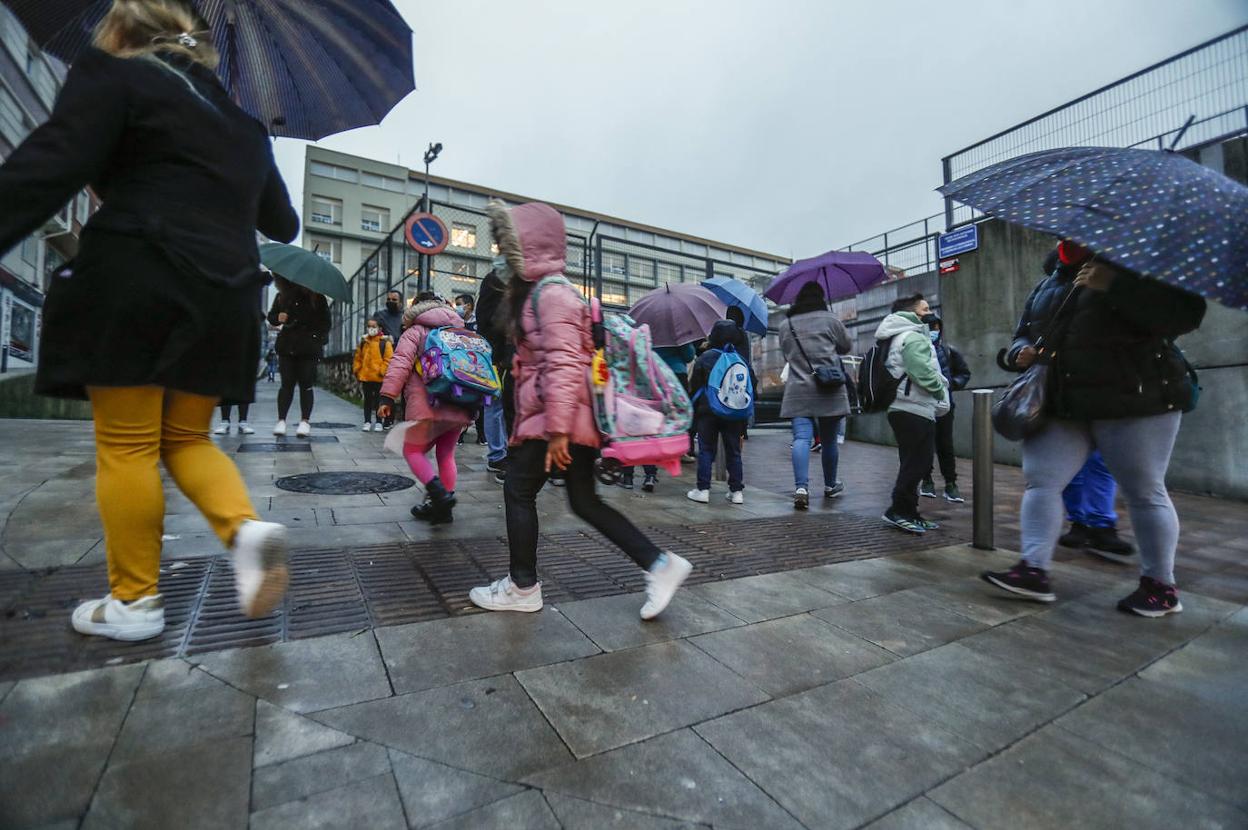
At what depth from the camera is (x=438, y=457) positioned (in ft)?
13.4

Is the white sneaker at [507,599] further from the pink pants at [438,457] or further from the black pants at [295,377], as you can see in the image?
the black pants at [295,377]

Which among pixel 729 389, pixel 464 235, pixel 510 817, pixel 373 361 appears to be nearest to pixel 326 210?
pixel 464 235

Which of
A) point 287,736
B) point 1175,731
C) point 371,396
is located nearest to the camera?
point 287,736

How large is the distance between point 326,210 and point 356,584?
45.4 m

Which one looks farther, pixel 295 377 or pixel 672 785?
pixel 295 377

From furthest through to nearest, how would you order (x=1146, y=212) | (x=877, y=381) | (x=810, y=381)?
(x=810, y=381), (x=877, y=381), (x=1146, y=212)

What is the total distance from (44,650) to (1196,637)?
170 inches

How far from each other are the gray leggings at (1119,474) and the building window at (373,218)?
152ft

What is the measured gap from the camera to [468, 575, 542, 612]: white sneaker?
8.21 feet

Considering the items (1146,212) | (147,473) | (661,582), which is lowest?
(661,582)

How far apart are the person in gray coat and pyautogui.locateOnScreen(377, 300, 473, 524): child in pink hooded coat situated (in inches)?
116

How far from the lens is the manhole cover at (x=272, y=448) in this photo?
6.45 metres

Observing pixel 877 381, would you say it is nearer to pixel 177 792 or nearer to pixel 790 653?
pixel 790 653

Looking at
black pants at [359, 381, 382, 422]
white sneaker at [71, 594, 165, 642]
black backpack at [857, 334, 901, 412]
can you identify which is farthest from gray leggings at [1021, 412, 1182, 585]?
black pants at [359, 381, 382, 422]
